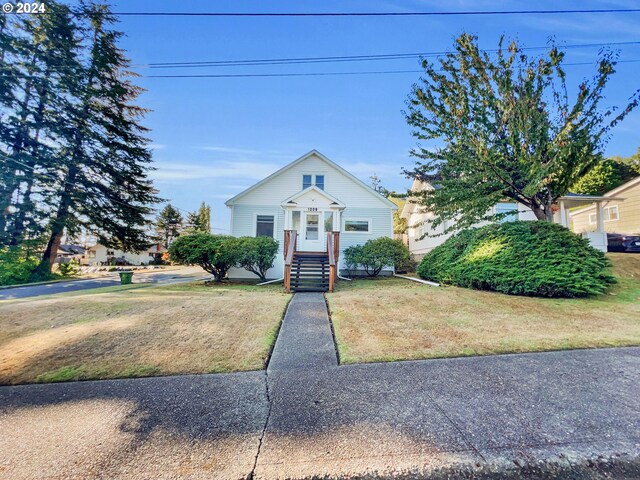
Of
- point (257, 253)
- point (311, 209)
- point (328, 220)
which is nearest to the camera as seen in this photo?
point (257, 253)

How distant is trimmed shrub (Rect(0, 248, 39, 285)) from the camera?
15.8m

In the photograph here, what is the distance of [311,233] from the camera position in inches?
572

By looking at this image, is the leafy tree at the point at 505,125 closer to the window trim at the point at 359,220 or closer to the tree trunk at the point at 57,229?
the window trim at the point at 359,220

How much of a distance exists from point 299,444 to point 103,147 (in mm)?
25752

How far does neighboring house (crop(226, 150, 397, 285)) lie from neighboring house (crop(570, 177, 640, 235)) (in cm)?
1378

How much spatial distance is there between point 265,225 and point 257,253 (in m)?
3.12

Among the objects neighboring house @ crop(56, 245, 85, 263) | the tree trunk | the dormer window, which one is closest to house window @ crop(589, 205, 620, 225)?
the dormer window

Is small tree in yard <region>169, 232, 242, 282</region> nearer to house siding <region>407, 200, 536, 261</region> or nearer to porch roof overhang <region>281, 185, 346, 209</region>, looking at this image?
porch roof overhang <region>281, 185, 346, 209</region>

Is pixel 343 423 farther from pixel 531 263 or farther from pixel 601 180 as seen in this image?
pixel 601 180

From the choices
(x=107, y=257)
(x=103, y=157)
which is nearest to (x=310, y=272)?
(x=103, y=157)

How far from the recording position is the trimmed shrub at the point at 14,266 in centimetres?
1584

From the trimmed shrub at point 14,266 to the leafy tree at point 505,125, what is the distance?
22257 millimetres

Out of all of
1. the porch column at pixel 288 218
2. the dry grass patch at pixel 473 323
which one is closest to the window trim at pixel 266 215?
the porch column at pixel 288 218

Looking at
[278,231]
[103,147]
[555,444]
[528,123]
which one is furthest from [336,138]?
[555,444]
